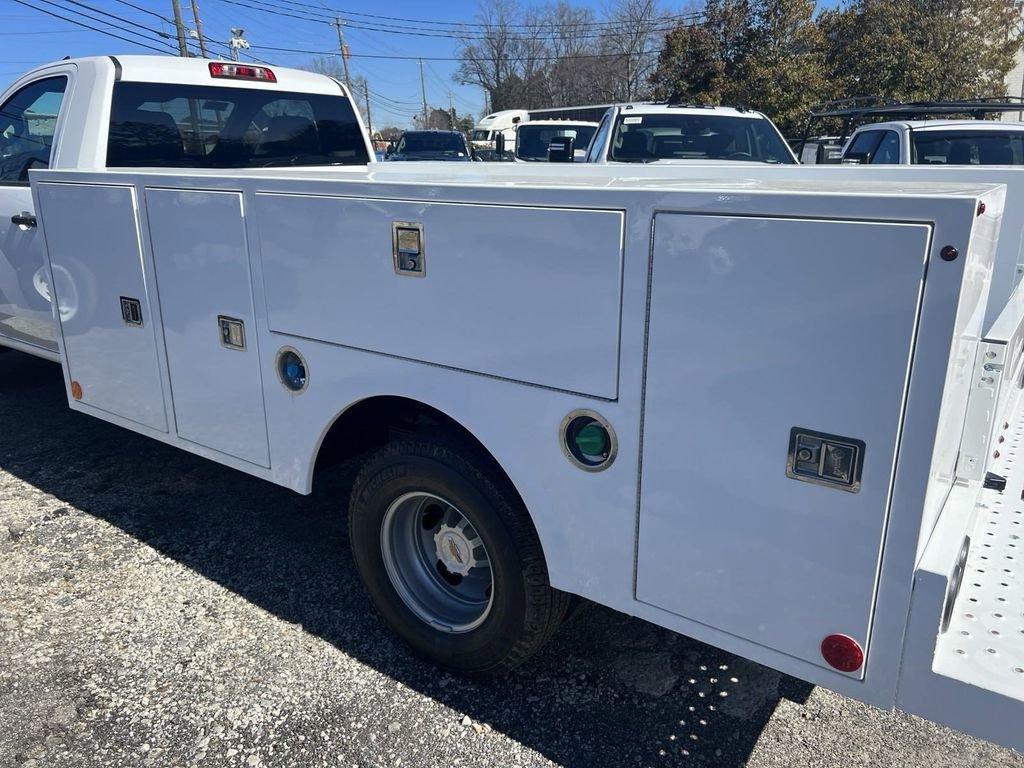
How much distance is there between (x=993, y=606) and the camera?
2.08 meters

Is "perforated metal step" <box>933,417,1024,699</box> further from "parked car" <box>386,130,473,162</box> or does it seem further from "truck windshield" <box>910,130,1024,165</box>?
"parked car" <box>386,130,473,162</box>

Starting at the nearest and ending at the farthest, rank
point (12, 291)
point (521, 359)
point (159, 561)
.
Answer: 1. point (521, 359)
2. point (159, 561)
3. point (12, 291)

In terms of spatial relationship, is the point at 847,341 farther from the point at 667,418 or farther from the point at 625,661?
the point at 625,661

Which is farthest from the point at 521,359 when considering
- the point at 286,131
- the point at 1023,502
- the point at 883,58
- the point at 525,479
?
the point at 883,58

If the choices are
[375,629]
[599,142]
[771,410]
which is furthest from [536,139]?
[771,410]

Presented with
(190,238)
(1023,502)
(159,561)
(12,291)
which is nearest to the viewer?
(1023,502)

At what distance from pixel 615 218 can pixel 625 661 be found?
1.82 m

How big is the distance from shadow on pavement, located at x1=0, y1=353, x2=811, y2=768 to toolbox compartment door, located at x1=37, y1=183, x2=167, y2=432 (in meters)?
0.62

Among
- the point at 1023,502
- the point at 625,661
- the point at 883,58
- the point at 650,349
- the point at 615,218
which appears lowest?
the point at 625,661

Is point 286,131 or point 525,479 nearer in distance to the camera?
point 525,479

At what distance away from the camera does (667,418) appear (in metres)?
2.11

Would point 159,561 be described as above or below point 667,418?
below

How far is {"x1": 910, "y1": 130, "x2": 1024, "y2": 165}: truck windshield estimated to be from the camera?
7.92 metres

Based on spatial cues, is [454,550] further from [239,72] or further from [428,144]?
[428,144]
